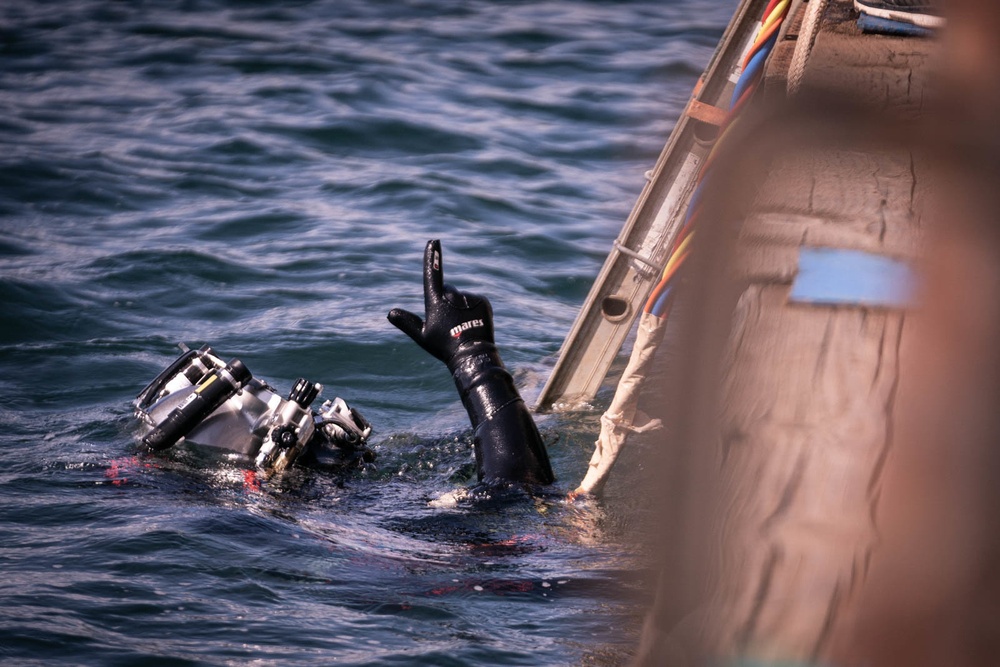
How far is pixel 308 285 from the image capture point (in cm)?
734

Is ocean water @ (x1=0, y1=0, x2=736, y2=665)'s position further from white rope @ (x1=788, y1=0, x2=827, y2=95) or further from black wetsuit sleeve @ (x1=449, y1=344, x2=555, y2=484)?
white rope @ (x1=788, y1=0, x2=827, y2=95)

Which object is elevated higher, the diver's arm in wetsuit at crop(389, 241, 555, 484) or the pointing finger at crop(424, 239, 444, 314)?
the pointing finger at crop(424, 239, 444, 314)

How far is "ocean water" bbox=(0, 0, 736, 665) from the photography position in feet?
9.97

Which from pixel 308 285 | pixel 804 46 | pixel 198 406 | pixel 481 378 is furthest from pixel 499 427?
pixel 308 285

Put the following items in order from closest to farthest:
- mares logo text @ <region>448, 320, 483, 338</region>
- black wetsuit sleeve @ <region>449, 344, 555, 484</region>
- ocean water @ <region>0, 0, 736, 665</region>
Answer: ocean water @ <region>0, 0, 736, 665</region> → black wetsuit sleeve @ <region>449, 344, 555, 484</region> → mares logo text @ <region>448, 320, 483, 338</region>

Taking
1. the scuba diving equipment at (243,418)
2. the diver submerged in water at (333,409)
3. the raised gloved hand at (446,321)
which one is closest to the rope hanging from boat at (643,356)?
the diver submerged in water at (333,409)

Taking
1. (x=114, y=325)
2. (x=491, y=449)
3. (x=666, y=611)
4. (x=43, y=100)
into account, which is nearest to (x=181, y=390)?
(x=491, y=449)

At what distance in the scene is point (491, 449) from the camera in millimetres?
3715

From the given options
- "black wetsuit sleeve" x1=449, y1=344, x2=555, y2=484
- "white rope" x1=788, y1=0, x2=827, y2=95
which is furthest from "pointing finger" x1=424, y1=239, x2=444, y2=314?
"white rope" x1=788, y1=0, x2=827, y2=95

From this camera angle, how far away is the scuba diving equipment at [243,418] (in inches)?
148

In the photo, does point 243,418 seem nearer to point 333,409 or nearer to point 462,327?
point 333,409

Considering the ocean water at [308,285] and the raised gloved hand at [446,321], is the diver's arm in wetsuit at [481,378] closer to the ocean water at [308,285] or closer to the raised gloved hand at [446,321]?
the raised gloved hand at [446,321]

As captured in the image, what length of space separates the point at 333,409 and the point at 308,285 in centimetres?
350

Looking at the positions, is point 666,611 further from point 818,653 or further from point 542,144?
point 542,144
